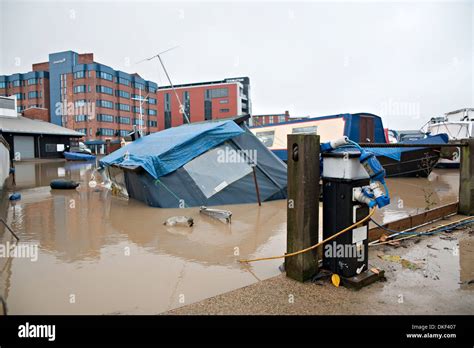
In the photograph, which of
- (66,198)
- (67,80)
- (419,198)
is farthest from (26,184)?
(67,80)

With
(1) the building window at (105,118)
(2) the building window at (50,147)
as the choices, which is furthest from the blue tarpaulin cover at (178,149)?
(1) the building window at (105,118)

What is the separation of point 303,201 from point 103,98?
62.6m

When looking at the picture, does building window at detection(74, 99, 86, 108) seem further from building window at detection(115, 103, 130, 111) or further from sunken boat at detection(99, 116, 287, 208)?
sunken boat at detection(99, 116, 287, 208)

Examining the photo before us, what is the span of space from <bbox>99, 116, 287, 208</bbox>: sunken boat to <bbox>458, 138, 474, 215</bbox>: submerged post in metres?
4.20

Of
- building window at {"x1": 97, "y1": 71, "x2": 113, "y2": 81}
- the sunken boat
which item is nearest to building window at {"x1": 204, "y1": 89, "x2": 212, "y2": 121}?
building window at {"x1": 97, "y1": 71, "x2": 113, "y2": 81}

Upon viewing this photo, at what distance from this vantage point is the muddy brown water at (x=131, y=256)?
330 cm

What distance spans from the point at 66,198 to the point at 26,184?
4.98m

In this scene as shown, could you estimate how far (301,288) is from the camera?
3268 mm

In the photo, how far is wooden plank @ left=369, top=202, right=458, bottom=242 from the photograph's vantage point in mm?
4793

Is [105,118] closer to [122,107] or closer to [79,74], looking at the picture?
[122,107]

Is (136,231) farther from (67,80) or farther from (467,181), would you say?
(67,80)

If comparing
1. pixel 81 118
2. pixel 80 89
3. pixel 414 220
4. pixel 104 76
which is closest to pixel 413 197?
pixel 414 220

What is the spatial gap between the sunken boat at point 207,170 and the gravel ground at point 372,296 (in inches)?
187

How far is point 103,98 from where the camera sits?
193 ft
